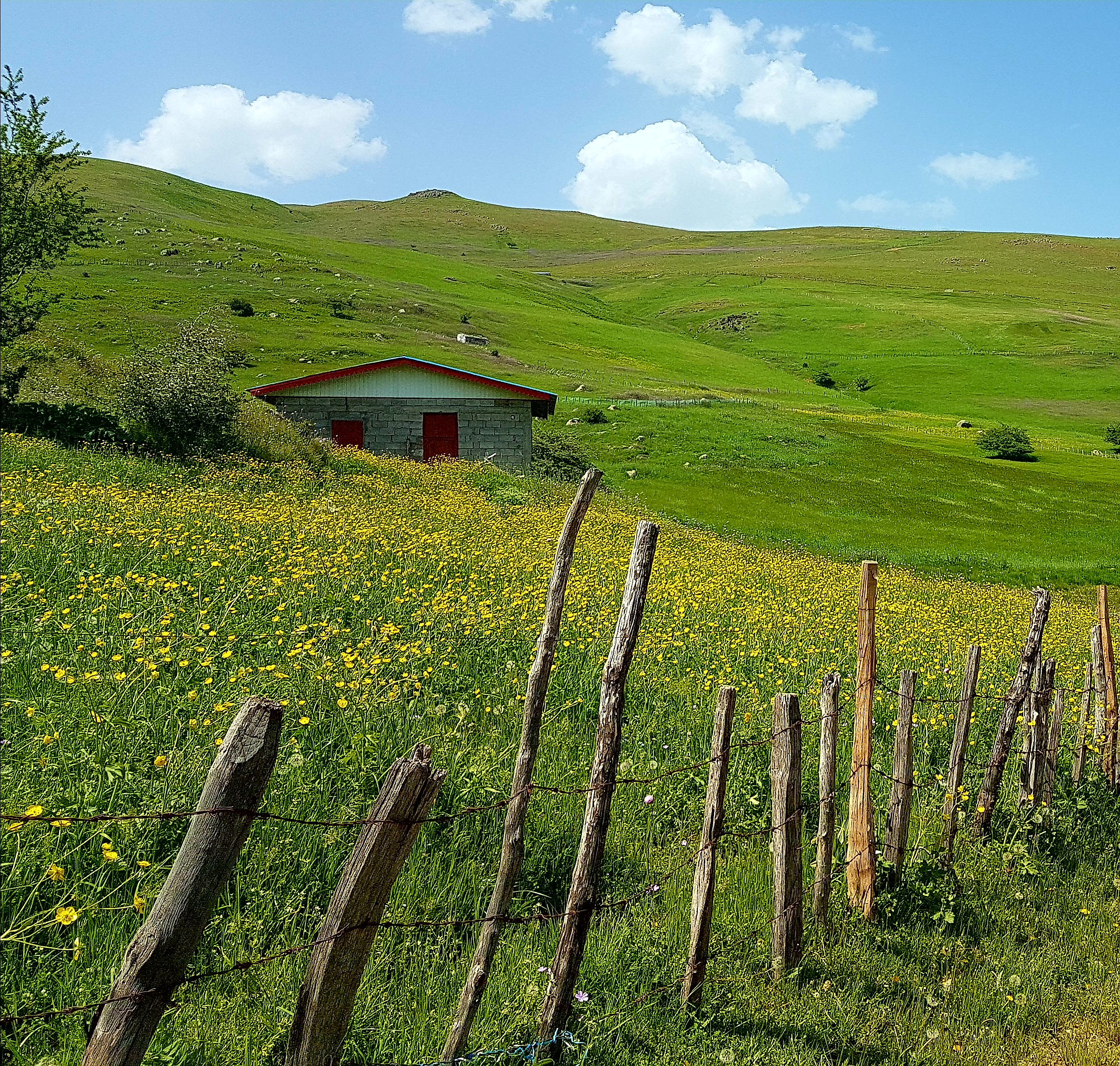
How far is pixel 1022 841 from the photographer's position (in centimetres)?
705

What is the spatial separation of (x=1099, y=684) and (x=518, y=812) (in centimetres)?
748

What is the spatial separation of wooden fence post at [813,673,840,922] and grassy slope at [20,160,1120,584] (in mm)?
27140

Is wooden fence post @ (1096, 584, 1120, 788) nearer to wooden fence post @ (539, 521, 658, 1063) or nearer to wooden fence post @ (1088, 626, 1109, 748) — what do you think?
wooden fence post @ (1088, 626, 1109, 748)

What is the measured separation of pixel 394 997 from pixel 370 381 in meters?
34.8

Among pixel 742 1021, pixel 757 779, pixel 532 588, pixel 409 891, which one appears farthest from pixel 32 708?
pixel 532 588

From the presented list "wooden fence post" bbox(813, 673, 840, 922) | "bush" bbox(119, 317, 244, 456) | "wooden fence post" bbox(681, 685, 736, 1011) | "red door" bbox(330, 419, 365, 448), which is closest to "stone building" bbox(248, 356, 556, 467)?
"red door" bbox(330, 419, 365, 448)

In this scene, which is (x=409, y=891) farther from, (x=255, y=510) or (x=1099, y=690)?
(x=255, y=510)

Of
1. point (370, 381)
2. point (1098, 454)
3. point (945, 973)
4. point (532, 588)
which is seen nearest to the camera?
point (945, 973)

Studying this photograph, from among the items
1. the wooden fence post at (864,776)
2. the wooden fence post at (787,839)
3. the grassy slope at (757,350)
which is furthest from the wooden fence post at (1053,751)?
the grassy slope at (757,350)

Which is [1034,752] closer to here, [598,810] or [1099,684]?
[1099,684]

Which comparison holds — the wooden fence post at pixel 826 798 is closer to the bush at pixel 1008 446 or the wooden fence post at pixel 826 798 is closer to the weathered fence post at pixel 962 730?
the weathered fence post at pixel 962 730

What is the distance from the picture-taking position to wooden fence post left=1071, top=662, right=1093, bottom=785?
27.4ft

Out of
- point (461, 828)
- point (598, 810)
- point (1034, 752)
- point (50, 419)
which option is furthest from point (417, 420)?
point (598, 810)

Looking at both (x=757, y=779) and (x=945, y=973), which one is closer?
(x=945, y=973)
